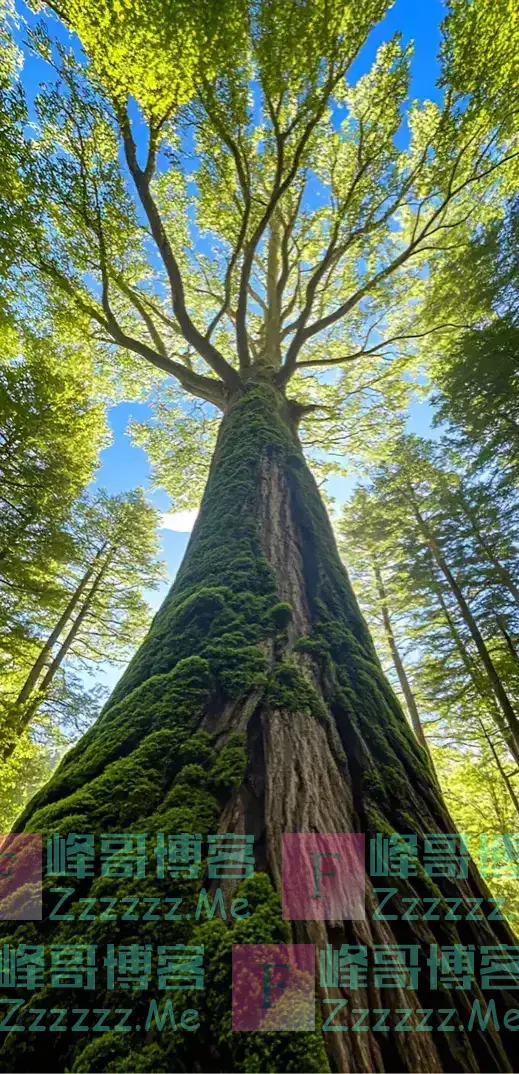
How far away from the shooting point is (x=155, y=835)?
1.67 m

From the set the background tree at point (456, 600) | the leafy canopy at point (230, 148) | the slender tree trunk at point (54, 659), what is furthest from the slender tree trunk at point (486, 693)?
the slender tree trunk at point (54, 659)

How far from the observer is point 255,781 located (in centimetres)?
196

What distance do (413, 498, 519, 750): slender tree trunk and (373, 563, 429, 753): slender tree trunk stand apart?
2.49 metres

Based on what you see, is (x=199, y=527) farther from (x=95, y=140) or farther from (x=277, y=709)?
(x=95, y=140)

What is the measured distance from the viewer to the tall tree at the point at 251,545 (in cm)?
145

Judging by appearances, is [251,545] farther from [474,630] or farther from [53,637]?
[53,637]

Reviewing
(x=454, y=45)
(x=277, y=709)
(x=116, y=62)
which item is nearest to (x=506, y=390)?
(x=454, y=45)

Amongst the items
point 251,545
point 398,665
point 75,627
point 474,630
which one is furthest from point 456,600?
point 75,627

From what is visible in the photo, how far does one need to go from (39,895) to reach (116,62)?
296 inches

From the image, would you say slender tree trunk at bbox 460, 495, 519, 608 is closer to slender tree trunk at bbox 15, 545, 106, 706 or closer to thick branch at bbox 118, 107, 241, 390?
thick branch at bbox 118, 107, 241, 390

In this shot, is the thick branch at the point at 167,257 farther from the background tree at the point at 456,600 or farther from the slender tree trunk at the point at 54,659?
the slender tree trunk at the point at 54,659

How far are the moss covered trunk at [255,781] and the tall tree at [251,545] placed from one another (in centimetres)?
1

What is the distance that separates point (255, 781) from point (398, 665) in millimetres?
11940

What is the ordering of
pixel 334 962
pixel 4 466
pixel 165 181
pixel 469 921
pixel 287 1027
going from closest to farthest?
pixel 287 1027 → pixel 334 962 → pixel 469 921 → pixel 165 181 → pixel 4 466
